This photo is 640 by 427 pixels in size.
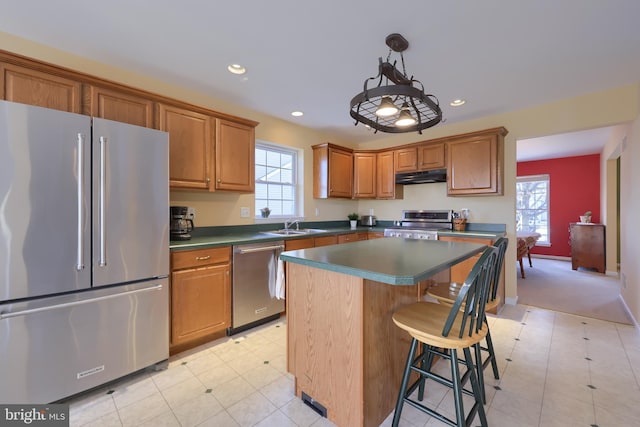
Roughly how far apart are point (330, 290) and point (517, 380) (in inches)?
63.7

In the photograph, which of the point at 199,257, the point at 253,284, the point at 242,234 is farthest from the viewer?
the point at 242,234

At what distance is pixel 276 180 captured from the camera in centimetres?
390

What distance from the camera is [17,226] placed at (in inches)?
59.9

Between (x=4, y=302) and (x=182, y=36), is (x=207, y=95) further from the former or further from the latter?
(x=4, y=302)

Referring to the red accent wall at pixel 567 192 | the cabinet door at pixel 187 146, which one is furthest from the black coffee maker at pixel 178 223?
the red accent wall at pixel 567 192

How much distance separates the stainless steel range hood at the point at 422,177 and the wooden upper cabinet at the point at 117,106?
3360mm

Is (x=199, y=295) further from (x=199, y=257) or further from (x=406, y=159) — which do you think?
(x=406, y=159)

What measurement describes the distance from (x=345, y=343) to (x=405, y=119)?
149cm

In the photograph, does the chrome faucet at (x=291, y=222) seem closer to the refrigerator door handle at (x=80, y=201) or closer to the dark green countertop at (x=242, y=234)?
the dark green countertop at (x=242, y=234)

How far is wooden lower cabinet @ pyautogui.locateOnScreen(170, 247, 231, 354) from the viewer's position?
7.39 ft

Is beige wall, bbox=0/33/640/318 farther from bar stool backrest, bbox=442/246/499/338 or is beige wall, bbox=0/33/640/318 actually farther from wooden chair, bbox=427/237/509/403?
bar stool backrest, bbox=442/246/499/338

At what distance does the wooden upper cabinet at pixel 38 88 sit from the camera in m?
1.78

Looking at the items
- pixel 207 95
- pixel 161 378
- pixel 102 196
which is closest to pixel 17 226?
pixel 102 196

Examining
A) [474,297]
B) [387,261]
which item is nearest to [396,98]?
[387,261]
